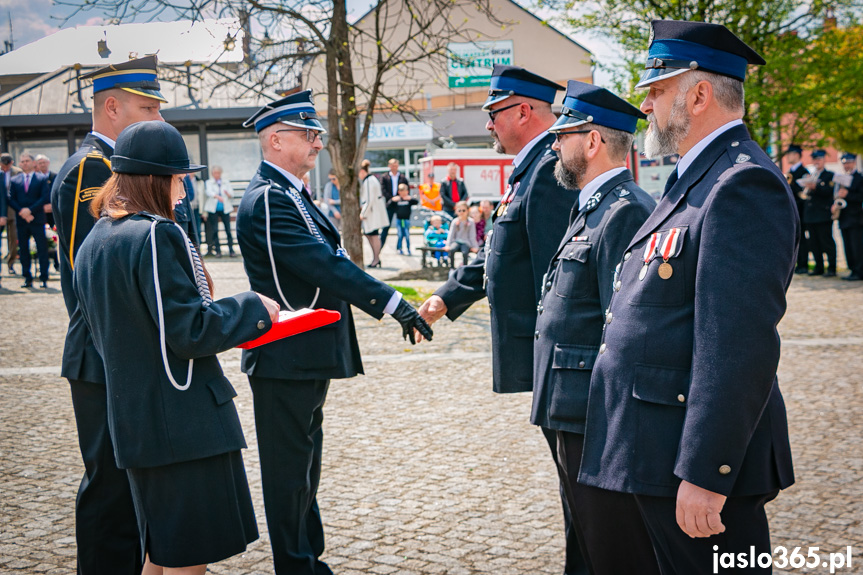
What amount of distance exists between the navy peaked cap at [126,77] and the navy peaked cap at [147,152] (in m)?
0.98

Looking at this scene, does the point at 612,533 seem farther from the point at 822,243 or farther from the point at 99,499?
the point at 822,243


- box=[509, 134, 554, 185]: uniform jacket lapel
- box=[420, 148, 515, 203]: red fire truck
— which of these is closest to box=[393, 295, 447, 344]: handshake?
box=[509, 134, 554, 185]: uniform jacket lapel

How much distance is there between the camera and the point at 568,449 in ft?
10.8

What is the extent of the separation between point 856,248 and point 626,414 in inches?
568

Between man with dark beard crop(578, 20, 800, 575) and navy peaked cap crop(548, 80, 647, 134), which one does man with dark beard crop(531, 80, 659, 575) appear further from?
man with dark beard crop(578, 20, 800, 575)

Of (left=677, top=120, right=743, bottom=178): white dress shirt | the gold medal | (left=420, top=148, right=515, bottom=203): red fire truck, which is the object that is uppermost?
(left=420, top=148, right=515, bottom=203): red fire truck

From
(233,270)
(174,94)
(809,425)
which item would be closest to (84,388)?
(809,425)

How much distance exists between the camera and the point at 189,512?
301 cm

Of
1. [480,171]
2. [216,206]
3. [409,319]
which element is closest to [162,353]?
[409,319]

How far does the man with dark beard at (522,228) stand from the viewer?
397 centimetres

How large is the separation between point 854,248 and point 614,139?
43.9 ft

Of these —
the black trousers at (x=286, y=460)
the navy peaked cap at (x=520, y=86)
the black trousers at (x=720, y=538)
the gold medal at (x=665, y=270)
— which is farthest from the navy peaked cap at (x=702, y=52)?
the black trousers at (x=286, y=460)

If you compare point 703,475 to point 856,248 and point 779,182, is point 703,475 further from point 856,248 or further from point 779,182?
point 856,248

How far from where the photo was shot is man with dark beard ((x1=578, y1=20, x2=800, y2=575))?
2.27 meters
